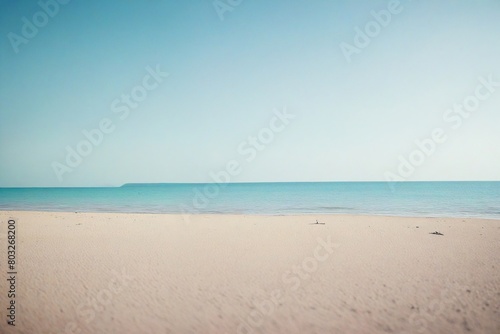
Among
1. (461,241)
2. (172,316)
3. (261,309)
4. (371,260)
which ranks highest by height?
(172,316)

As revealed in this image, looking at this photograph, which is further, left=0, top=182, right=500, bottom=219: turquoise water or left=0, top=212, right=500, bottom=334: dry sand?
left=0, top=182, right=500, bottom=219: turquoise water

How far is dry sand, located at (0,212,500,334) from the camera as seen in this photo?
18.2ft

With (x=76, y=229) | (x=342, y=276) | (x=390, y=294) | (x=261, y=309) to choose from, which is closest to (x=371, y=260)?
(x=342, y=276)

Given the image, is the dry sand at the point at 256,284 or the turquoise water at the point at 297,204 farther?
the turquoise water at the point at 297,204

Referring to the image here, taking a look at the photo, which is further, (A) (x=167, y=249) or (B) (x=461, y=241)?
(B) (x=461, y=241)

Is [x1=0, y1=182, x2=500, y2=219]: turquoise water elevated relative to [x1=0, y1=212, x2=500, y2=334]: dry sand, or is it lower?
lower

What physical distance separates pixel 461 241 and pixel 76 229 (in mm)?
21213

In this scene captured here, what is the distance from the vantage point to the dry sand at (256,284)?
556 cm

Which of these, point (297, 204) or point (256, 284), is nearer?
point (256, 284)

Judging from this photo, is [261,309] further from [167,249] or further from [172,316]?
[167,249]

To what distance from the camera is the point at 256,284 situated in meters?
7.52

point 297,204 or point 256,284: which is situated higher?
point 256,284

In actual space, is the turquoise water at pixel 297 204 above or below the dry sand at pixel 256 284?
below

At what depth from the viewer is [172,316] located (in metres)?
5.81
